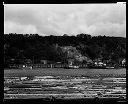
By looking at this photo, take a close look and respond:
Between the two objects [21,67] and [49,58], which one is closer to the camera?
[49,58]

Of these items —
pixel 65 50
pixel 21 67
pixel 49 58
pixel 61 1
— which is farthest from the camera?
pixel 21 67

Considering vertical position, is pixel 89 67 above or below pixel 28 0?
below

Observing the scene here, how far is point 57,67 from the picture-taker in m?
53.6

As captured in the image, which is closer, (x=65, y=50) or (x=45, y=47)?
(x=45, y=47)

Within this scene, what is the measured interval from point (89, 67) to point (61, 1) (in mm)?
50541

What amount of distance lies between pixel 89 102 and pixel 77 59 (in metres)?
51.0

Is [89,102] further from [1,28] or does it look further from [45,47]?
[45,47]

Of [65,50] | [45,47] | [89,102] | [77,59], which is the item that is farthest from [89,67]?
[89,102]

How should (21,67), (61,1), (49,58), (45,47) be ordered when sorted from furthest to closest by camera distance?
(21,67) → (49,58) → (45,47) → (61,1)

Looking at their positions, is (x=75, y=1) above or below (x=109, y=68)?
above

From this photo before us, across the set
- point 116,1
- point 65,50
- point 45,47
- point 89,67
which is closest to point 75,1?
point 116,1

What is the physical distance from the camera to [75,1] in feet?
5.70

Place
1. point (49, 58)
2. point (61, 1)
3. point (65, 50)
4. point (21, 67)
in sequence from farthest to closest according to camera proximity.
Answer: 1. point (21, 67)
2. point (49, 58)
3. point (65, 50)
4. point (61, 1)

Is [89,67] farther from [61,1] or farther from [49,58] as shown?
[61,1]
